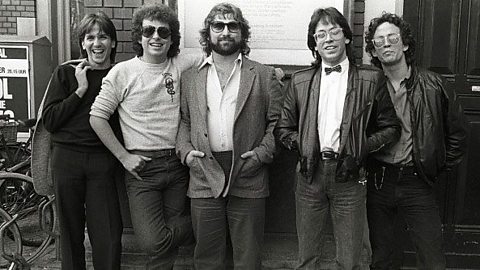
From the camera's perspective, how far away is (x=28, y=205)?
4934 mm

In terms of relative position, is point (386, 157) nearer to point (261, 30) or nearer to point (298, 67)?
point (298, 67)

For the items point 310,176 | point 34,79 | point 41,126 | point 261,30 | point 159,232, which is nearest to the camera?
point 310,176

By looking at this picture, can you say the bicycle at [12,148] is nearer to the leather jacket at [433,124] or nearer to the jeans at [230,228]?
the jeans at [230,228]

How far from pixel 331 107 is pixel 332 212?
0.69 metres

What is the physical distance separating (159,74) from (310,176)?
1.24 metres

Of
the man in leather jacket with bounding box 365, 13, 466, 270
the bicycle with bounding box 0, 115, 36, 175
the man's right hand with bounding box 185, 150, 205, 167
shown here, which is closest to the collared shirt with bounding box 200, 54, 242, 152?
the man's right hand with bounding box 185, 150, 205, 167

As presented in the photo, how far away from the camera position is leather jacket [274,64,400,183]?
11.4ft

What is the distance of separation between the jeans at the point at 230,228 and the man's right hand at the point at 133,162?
0.44 meters

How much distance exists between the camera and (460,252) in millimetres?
4758

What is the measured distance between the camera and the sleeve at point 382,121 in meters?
3.53

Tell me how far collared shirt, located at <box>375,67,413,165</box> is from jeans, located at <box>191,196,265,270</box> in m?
0.92

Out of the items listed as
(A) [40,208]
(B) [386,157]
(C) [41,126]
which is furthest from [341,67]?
(A) [40,208]

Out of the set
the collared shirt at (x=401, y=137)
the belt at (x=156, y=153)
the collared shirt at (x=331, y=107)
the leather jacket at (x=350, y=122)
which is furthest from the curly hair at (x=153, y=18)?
the collared shirt at (x=401, y=137)

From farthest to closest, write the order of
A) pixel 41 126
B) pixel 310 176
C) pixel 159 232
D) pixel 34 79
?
pixel 34 79
pixel 41 126
pixel 159 232
pixel 310 176
